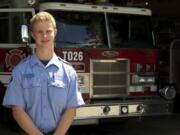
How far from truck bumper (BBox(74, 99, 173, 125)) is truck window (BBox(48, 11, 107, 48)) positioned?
1.03 metres

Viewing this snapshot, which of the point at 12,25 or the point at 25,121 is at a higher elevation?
the point at 12,25

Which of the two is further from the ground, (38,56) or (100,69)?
(38,56)

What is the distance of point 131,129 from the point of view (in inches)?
375

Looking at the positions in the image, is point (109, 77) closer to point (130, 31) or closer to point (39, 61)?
point (130, 31)

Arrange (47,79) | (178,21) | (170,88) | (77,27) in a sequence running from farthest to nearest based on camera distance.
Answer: (178,21)
(170,88)
(77,27)
(47,79)

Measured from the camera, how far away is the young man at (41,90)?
10.2ft

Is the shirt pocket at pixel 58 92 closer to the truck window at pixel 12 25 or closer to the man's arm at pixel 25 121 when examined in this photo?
the man's arm at pixel 25 121

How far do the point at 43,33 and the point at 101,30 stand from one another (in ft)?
16.6

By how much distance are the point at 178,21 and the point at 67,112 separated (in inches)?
498

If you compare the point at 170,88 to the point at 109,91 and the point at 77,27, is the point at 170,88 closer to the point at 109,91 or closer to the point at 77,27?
the point at 109,91

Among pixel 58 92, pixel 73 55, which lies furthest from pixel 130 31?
pixel 58 92

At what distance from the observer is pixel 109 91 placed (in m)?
8.12

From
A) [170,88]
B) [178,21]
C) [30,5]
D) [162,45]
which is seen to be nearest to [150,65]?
[170,88]

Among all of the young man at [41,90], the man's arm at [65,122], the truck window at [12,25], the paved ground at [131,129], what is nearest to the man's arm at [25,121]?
the young man at [41,90]
